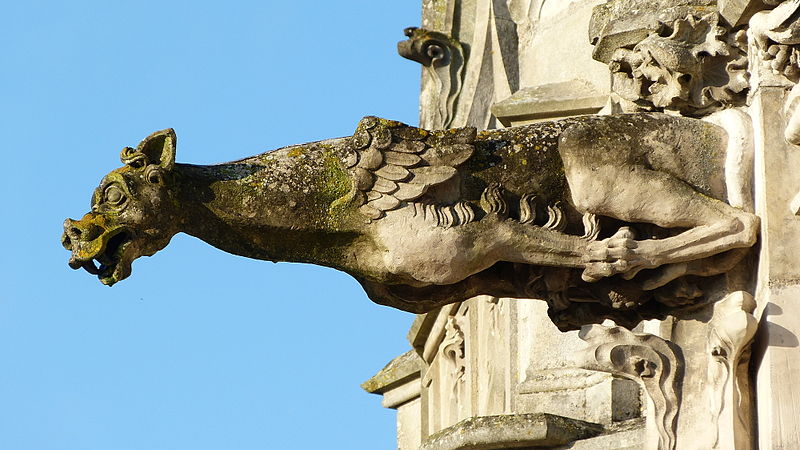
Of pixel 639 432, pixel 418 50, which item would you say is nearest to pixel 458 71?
pixel 418 50

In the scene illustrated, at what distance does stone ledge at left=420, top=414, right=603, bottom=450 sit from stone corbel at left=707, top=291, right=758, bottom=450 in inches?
65.0

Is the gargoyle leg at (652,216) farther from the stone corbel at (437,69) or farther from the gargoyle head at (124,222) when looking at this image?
the stone corbel at (437,69)

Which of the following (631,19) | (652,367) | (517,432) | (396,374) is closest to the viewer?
(652,367)

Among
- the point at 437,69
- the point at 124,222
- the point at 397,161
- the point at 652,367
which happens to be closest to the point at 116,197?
the point at 124,222

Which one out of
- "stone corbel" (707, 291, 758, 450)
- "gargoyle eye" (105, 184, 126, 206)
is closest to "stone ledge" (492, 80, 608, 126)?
"stone corbel" (707, 291, 758, 450)

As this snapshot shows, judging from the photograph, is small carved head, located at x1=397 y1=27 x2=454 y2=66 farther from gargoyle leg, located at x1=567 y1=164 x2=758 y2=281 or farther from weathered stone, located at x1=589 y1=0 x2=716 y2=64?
gargoyle leg, located at x1=567 y1=164 x2=758 y2=281

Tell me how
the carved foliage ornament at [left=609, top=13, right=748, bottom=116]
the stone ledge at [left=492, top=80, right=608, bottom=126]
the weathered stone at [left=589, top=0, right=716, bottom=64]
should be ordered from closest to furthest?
the carved foliage ornament at [left=609, top=13, right=748, bottom=116], the weathered stone at [left=589, top=0, right=716, bottom=64], the stone ledge at [left=492, top=80, right=608, bottom=126]

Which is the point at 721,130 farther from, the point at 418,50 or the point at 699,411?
the point at 418,50

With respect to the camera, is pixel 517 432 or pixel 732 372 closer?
pixel 732 372

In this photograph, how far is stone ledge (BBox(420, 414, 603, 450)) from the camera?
877 cm

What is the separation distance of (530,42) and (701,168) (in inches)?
138

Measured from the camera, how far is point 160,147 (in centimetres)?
718

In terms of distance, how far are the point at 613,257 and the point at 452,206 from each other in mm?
600

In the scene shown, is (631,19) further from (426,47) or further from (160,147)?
(426,47)
